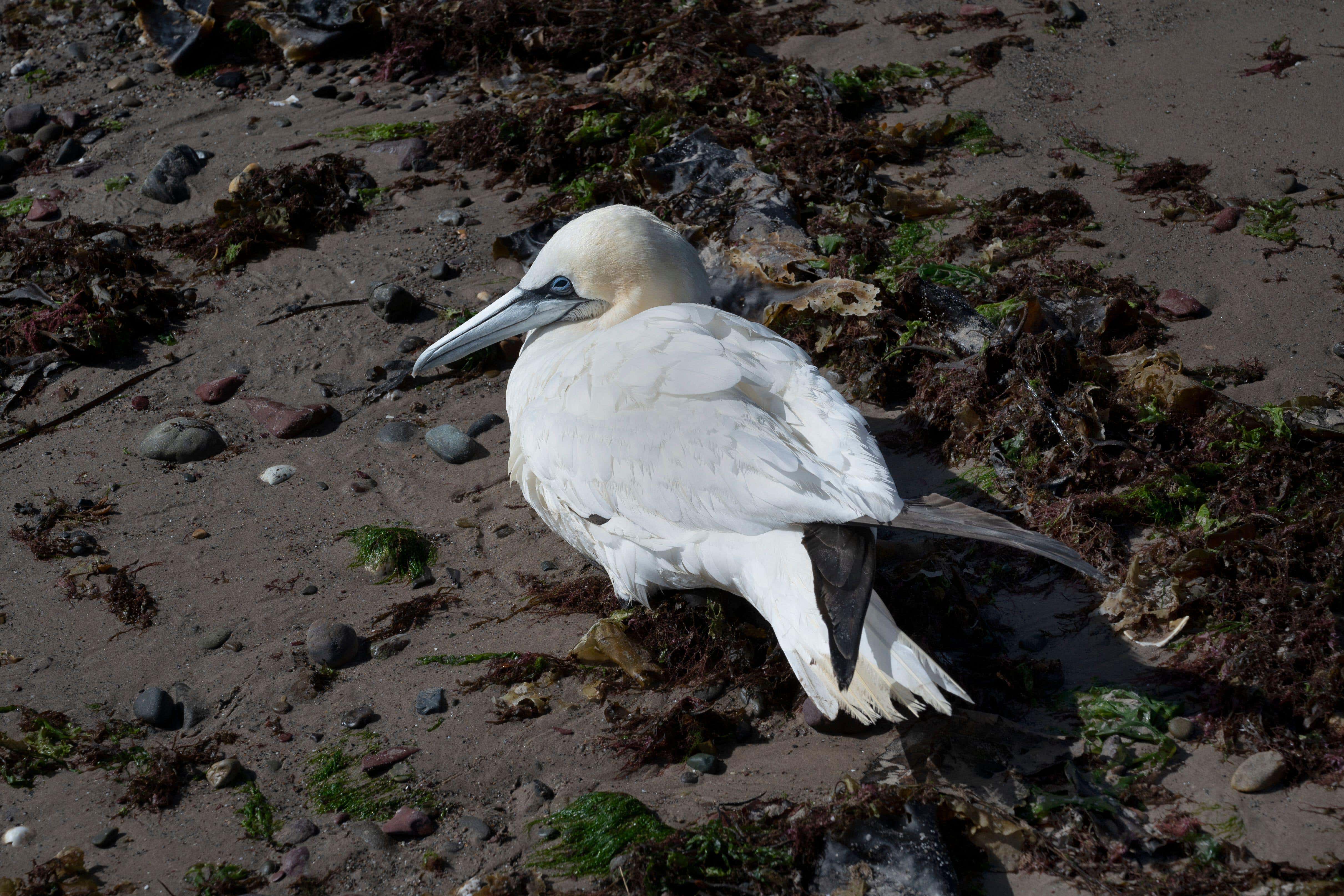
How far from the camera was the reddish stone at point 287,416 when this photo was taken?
422 centimetres

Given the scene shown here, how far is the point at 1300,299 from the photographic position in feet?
13.7

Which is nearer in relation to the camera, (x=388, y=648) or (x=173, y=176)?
(x=388, y=648)

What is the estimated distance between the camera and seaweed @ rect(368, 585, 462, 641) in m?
3.31

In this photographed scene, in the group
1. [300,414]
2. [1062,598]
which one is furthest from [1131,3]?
[300,414]

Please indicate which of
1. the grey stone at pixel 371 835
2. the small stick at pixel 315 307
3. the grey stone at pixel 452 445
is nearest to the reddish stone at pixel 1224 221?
the grey stone at pixel 452 445

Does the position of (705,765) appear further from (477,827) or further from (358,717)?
(358,717)

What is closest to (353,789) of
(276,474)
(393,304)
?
(276,474)

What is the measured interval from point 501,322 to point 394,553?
102cm

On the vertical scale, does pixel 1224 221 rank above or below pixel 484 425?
above

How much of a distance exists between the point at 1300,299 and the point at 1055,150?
5.36 feet

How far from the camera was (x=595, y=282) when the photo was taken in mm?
3719

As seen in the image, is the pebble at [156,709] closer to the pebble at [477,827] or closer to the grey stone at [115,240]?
the pebble at [477,827]

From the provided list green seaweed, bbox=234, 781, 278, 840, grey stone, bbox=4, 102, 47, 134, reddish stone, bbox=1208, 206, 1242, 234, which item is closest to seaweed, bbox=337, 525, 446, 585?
green seaweed, bbox=234, 781, 278, 840

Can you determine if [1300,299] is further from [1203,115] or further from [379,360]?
[379,360]
